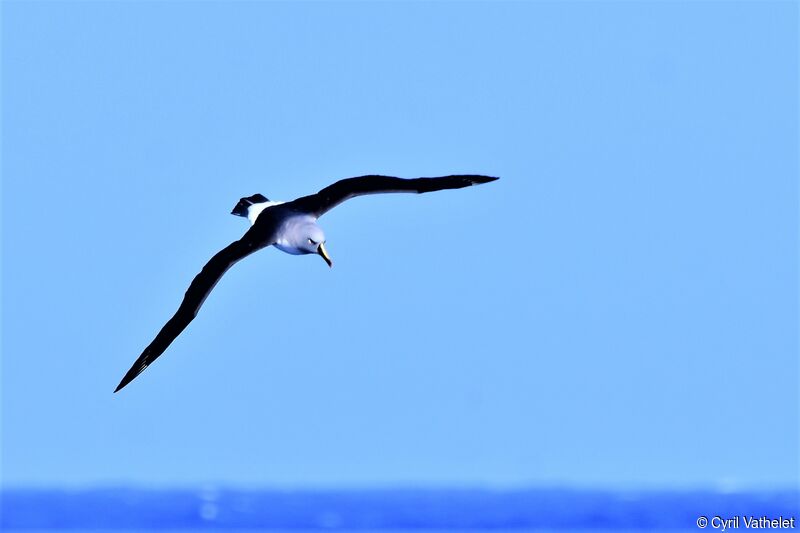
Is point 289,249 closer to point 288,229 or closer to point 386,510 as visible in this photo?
point 288,229

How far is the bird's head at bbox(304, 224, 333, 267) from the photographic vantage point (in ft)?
87.7

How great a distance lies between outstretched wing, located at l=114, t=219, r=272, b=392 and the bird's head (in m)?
0.59

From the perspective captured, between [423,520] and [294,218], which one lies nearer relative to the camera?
[294,218]

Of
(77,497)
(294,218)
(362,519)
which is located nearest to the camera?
(294,218)

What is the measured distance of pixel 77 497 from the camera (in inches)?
5143

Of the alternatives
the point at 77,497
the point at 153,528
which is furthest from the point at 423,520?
the point at 77,497

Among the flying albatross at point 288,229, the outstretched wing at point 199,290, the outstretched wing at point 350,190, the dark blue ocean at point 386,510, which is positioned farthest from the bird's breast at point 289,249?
the dark blue ocean at point 386,510

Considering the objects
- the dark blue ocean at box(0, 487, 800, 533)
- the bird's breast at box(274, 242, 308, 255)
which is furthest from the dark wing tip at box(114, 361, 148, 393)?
the dark blue ocean at box(0, 487, 800, 533)

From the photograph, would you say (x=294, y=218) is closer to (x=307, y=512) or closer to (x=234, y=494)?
(x=307, y=512)

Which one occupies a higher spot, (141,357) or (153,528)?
(153,528)

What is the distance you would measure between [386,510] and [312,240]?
84484mm

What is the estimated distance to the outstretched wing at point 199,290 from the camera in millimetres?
27094

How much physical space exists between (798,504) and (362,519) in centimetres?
2613

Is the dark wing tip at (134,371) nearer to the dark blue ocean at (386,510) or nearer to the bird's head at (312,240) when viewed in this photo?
the bird's head at (312,240)
